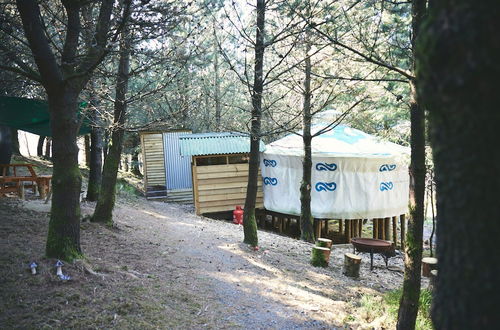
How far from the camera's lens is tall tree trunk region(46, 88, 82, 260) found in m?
4.33

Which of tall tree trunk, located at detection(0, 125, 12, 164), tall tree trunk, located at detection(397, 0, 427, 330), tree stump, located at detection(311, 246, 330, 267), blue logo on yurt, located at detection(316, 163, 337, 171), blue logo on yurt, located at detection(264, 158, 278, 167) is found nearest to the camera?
tall tree trunk, located at detection(397, 0, 427, 330)

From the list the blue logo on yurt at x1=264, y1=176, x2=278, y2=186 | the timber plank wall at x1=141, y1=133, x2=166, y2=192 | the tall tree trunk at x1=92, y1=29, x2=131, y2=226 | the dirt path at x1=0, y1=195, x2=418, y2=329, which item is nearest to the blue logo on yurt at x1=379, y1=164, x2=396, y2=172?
the blue logo on yurt at x1=264, y1=176, x2=278, y2=186

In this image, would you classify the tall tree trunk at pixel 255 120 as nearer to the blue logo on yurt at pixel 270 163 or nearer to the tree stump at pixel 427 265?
the tree stump at pixel 427 265

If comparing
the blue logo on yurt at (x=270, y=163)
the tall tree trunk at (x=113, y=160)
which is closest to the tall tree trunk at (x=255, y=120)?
the tall tree trunk at (x=113, y=160)

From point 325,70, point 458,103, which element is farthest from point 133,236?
point 458,103

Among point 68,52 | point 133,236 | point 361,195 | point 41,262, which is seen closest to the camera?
point 41,262

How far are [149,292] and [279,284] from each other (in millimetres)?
2101

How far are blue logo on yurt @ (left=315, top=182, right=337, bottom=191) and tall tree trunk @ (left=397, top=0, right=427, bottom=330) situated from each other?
848 cm

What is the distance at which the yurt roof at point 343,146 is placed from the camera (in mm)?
12555

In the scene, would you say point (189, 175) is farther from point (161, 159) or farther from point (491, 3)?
point (491, 3)

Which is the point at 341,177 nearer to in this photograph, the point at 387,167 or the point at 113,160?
the point at 387,167

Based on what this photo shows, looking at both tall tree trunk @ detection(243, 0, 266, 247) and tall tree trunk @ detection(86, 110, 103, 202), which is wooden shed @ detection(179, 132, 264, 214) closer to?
tall tree trunk @ detection(86, 110, 103, 202)

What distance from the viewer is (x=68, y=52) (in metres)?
4.71

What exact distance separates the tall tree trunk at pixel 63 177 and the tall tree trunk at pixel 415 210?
12.0 feet
